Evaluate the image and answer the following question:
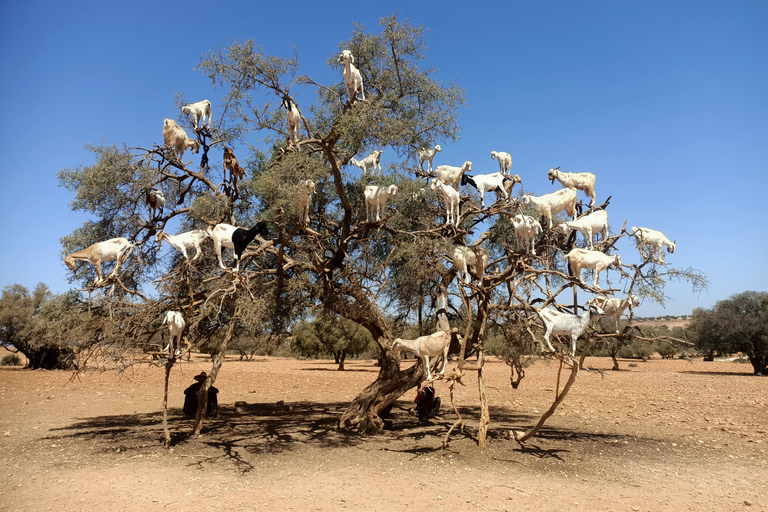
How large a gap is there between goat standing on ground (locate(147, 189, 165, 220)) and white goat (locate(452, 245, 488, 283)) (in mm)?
5975

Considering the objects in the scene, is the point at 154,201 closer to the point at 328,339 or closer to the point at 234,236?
the point at 234,236

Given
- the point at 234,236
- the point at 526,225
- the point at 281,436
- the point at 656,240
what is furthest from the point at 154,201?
the point at 656,240

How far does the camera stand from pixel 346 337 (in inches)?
1278

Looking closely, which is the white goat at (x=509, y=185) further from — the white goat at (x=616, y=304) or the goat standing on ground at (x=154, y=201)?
the goat standing on ground at (x=154, y=201)

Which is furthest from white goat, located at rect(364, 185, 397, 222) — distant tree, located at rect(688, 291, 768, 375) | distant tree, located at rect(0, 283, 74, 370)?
distant tree, located at rect(688, 291, 768, 375)

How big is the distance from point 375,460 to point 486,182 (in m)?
5.71

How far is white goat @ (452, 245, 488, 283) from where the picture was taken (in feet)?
26.3

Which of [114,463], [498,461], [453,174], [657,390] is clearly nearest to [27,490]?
[114,463]

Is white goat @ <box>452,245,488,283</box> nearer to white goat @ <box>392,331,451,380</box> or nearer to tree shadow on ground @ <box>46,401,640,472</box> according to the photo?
white goat @ <box>392,331,451,380</box>

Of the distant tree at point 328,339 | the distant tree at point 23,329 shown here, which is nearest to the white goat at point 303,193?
the distant tree at point 23,329

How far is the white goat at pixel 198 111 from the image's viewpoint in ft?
32.5

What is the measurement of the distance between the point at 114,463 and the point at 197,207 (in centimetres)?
461

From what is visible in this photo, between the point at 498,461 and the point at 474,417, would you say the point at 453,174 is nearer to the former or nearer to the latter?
the point at 498,461

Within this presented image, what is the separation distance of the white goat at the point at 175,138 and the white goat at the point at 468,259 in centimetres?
567
